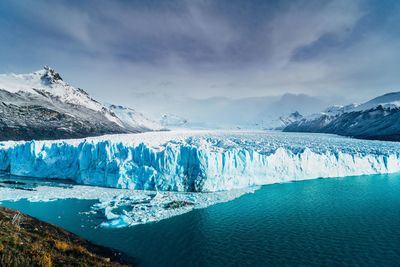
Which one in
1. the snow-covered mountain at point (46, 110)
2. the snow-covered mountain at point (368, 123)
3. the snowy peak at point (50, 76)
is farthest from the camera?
the snowy peak at point (50, 76)

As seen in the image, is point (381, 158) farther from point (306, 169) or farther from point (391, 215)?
point (391, 215)

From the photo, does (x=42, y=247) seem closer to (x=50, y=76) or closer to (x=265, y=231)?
(x=265, y=231)

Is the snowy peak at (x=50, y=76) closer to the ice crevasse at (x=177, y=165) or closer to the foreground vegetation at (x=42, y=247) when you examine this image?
the ice crevasse at (x=177, y=165)

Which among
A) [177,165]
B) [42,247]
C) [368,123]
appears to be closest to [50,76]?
[177,165]

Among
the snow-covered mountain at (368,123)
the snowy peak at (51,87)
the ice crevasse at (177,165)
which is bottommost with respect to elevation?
the ice crevasse at (177,165)

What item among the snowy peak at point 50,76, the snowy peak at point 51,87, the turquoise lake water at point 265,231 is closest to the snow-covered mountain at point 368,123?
the turquoise lake water at point 265,231

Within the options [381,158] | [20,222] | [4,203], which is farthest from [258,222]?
[381,158]

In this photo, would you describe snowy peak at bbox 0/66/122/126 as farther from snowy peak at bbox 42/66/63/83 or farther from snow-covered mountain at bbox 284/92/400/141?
snow-covered mountain at bbox 284/92/400/141

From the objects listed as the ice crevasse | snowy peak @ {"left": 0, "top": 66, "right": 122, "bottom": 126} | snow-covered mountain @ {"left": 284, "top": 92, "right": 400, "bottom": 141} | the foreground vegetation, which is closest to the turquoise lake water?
the foreground vegetation
